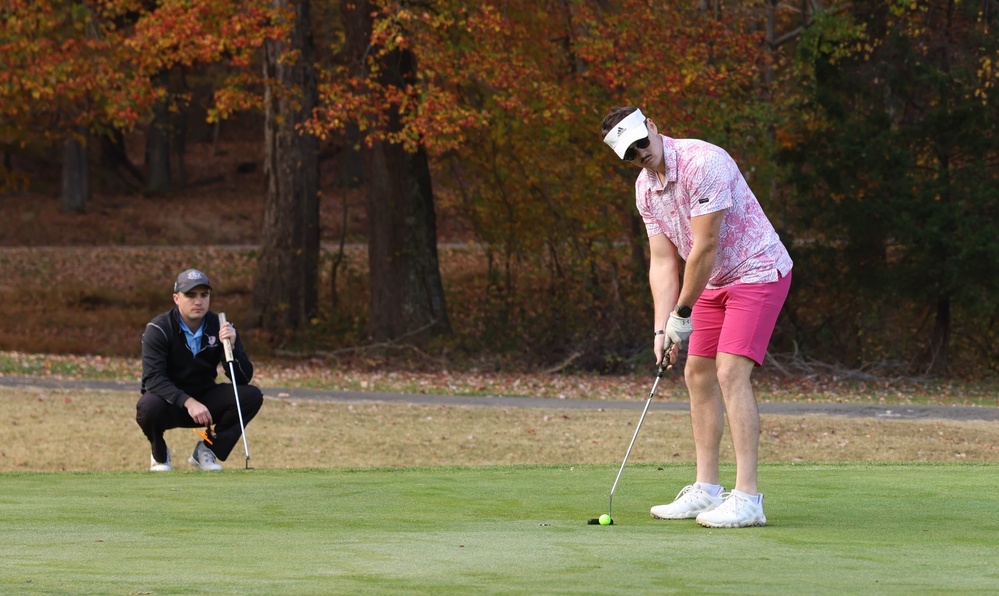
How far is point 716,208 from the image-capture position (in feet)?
19.4

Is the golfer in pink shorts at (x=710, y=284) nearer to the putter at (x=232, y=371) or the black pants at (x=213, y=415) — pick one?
the putter at (x=232, y=371)

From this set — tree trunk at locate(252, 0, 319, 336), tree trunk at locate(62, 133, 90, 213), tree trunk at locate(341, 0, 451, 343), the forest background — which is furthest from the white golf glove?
tree trunk at locate(62, 133, 90, 213)

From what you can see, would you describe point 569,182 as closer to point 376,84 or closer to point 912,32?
point 376,84

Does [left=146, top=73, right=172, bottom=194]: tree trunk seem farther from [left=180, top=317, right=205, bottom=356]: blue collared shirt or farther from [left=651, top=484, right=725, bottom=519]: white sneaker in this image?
[left=651, top=484, right=725, bottom=519]: white sneaker

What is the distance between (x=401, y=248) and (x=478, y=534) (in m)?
16.2

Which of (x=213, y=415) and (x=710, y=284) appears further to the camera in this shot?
(x=213, y=415)

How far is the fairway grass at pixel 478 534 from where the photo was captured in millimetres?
4270

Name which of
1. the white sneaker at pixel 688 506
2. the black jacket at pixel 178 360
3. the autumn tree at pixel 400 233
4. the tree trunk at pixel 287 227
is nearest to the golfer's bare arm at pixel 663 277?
the white sneaker at pixel 688 506

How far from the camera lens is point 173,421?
9500 millimetres

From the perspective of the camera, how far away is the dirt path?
47.0 ft

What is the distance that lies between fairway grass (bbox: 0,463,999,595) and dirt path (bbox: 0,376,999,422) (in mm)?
6016

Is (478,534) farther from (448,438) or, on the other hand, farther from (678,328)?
(448,438)

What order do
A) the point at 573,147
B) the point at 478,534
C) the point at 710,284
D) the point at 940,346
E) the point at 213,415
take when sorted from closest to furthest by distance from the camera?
1. the point at 478,534
2. the point at 710,284
3. the point at 213,415
4. the point at 940,346
5. the point at 573,147

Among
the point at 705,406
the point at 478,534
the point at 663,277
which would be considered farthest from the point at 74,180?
the point at 478,534
